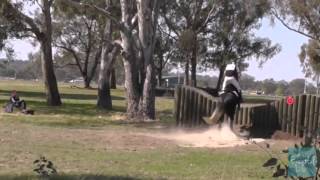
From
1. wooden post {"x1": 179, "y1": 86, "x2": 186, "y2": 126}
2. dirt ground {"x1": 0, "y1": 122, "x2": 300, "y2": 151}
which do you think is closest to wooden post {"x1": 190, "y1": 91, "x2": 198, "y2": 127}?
wooden post {"x1": 179, "y1": 86, "x2": 186, "y2": 126}

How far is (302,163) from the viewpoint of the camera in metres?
6.11

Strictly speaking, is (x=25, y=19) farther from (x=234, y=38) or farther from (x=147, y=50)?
(x=234, y=38)

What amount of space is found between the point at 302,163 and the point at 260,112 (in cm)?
1318

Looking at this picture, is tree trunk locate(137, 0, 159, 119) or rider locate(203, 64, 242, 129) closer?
rider locate(203, 64, 242, 129)

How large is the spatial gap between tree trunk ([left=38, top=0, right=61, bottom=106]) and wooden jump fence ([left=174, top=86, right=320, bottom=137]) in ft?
47.3

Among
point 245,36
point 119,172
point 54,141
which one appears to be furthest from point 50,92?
point 245,36

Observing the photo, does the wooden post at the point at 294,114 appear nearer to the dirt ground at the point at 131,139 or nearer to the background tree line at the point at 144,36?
the dirt ground at the point at 131,139

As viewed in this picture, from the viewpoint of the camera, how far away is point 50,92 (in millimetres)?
36594

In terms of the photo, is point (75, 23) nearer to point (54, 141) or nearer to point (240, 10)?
point (240, 10)

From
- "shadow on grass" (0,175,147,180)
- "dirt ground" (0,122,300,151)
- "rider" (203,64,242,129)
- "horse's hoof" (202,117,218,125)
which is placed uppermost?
"rider" (203,64,242,129)

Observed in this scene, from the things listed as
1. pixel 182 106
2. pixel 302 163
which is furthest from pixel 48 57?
pixel 302 163

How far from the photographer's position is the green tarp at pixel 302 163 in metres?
6.04

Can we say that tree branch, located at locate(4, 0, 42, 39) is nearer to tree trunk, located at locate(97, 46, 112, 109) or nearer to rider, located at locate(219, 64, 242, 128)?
tree trunk, located at locate(97, 46, 112, 109)

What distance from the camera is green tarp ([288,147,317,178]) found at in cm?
604
